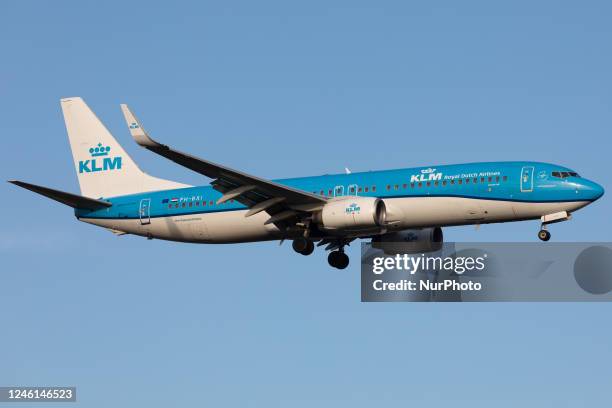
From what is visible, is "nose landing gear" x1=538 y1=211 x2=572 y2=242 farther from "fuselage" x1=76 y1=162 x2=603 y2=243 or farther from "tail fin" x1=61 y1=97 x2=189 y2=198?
"tail fin" x1=61 y1=97 x2=189 y2=198

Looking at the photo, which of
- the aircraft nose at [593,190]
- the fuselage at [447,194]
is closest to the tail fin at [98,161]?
the fuselage at [447,194]

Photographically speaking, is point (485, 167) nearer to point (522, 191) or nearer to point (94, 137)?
point (522, 191)

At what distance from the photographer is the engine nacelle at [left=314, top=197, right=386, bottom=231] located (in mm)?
47375

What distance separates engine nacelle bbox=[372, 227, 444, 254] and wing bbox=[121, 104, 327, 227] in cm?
493

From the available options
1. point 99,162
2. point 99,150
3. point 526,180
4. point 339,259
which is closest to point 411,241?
point 339,259

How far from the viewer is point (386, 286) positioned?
51125 millimetres

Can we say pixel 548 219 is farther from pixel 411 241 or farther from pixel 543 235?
pixel 411 241

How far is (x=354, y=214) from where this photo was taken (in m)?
47.6

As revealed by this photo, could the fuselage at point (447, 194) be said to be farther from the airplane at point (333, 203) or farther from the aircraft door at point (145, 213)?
the aircraft door at point (145, 213)

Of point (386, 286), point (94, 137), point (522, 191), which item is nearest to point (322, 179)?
point (386, 286)

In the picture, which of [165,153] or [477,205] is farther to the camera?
[477,205]

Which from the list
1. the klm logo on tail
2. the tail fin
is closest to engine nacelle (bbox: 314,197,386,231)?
the tail fin

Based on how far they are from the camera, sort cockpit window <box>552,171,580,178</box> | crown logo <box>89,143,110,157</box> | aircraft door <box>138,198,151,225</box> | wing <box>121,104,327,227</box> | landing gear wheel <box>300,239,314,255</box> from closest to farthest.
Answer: wing <box>121,104,327,227</box>
cockpit window <box>552,171,580,178</box>
landing gear wheel <box>300,239,314,255</box>
aircraft door <box>138,198,151,225</box>
crown logo <box>89,143,110,157</box>

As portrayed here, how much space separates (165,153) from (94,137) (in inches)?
599
